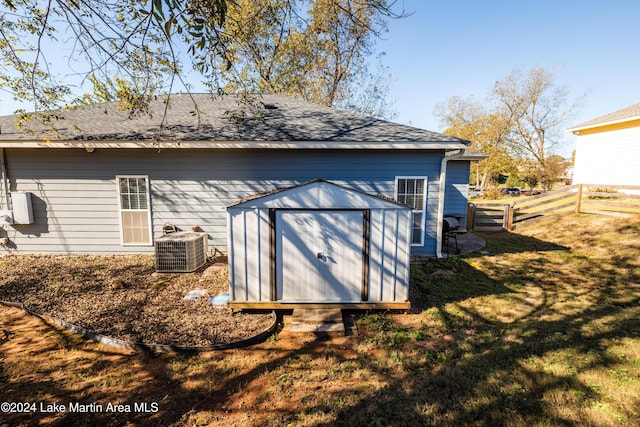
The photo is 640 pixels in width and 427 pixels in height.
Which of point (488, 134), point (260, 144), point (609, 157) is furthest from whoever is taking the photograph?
point (488, 134)

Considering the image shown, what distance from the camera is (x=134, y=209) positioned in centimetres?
767

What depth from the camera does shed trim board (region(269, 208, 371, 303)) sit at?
454 centimetres

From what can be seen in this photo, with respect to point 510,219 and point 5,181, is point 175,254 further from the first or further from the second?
point 510,219

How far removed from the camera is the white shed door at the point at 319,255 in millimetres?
4566

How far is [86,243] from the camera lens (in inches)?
303

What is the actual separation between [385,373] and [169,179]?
7.01m

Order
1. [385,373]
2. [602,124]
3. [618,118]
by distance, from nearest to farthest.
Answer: [385,373] < [618,118] < [602,124]

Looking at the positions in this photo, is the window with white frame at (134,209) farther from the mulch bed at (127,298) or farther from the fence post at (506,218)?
the fence post at (506,218)

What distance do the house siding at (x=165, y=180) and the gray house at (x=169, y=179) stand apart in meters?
0.03

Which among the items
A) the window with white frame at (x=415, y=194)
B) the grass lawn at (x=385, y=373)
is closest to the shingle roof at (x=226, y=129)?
the window with white frame at (x=415, y=194)

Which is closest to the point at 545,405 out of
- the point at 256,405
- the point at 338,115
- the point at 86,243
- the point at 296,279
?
the point at 256,405

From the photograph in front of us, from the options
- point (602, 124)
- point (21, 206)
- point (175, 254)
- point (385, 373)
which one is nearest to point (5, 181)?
point (21, 206)

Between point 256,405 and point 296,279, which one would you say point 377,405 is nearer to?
point 256,405

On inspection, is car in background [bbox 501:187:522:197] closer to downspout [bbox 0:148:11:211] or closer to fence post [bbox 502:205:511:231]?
fence post [bbox 502:205:511:231]
